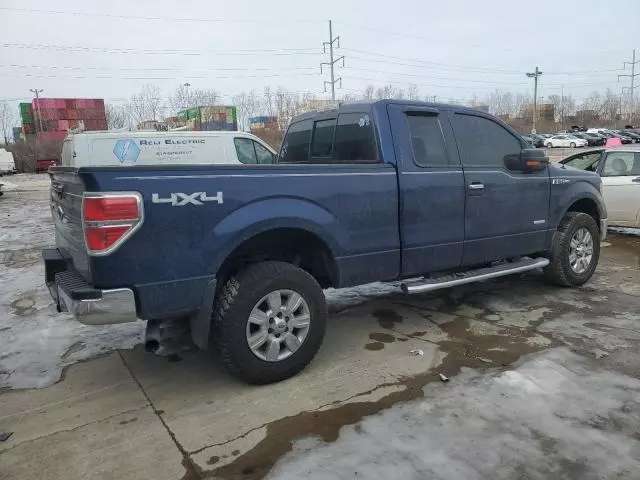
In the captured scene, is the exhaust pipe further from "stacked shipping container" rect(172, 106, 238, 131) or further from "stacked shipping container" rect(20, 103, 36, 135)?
"stacked shipping container" rect(20, 103, 36, 135)

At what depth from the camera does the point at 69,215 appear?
3.59m

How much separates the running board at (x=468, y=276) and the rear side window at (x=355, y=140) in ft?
3.70

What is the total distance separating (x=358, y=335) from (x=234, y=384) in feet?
4.50

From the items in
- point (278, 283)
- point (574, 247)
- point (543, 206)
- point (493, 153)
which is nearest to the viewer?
point (278, 283)

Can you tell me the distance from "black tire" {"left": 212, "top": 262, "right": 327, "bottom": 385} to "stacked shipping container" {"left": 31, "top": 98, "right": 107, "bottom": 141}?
215ft

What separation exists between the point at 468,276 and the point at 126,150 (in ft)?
33.0

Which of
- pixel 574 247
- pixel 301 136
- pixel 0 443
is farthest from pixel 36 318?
pixel 574 247

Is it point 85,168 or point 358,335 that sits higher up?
point 85,168

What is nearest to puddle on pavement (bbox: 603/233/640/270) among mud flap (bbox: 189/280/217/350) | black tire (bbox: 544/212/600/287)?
black tire (bbox: 544/212/600/287)

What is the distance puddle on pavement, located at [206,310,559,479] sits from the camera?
2.85 metres

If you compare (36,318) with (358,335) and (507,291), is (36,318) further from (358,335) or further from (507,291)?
(507,291)

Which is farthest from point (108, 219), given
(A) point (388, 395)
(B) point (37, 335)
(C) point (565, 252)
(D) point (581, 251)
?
(D) point (581, 251)

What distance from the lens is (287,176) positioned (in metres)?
3.69

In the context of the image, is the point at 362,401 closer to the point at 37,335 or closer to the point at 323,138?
the point at 323,138
